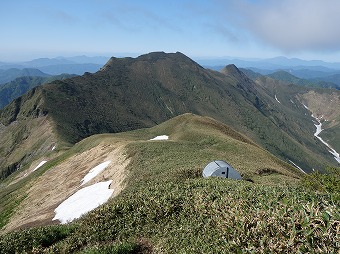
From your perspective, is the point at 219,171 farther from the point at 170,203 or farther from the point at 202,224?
the point at 202,224

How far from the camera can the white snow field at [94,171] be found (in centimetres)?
5029

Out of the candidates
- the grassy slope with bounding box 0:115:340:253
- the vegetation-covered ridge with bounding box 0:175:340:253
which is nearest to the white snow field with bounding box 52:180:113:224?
the grassy slope with bounding box 0:115:340:253

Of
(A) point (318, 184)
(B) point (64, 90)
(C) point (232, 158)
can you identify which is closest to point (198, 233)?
(A) point (318, 184)

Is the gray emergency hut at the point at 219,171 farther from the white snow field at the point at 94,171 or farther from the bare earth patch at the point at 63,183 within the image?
the white snow field at the point at 94,171

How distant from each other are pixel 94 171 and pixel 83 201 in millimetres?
14166

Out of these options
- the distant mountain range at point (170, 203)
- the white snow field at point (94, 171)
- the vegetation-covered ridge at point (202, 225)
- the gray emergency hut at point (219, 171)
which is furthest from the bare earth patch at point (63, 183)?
the vegetation-covered ridge at point (202, 225)

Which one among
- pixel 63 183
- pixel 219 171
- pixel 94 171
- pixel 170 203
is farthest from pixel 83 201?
pixel 170 203

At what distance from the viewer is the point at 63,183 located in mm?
55062

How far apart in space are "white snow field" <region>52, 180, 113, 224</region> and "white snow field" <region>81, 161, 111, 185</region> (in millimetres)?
5703

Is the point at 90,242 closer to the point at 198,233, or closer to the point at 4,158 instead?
the point at 198,233

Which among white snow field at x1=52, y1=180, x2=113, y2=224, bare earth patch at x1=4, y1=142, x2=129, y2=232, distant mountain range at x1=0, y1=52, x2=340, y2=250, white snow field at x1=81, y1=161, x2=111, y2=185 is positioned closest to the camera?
distant mountain range at x1=0, y1=52, x2=340, y2=250

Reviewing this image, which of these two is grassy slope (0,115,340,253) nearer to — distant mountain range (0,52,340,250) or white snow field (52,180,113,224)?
distant mountain range (0,52,340,250)

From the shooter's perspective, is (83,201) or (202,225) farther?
(83,201)

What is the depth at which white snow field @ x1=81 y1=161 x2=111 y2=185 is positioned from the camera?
50.3 meters
